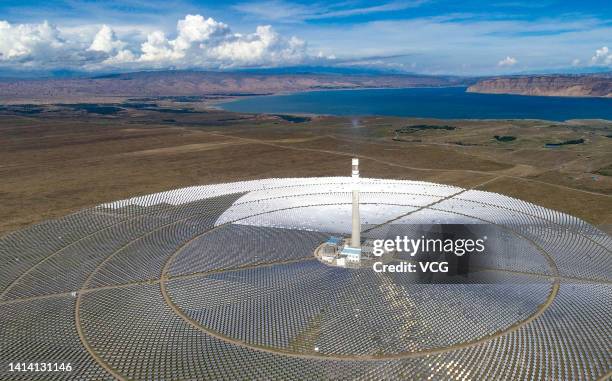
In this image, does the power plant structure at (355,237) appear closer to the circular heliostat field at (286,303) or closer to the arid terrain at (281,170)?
the circular heliostat field at (286,303)

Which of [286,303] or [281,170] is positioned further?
[281,170]

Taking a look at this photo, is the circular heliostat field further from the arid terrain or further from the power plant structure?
the arid terrain

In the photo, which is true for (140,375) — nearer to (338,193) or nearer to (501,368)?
(501,368)

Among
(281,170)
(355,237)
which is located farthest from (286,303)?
(281,170)

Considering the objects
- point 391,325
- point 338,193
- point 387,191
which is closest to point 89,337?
point 391,325

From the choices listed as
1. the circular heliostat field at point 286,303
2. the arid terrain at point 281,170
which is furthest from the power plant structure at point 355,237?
the arid terrain at point 281,170

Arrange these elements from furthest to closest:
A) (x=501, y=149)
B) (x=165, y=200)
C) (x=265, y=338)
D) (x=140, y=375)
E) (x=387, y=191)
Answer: (x=501, y=149)
(x=387, y=191)
(x=165, y=200)
(x=265, y=338)
(x=140, y=375)

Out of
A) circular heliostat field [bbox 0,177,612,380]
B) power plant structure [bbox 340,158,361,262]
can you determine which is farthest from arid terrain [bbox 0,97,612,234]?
power plant structure [bbox 340,158,361,262]

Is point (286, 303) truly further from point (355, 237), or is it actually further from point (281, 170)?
point (281, 170)
